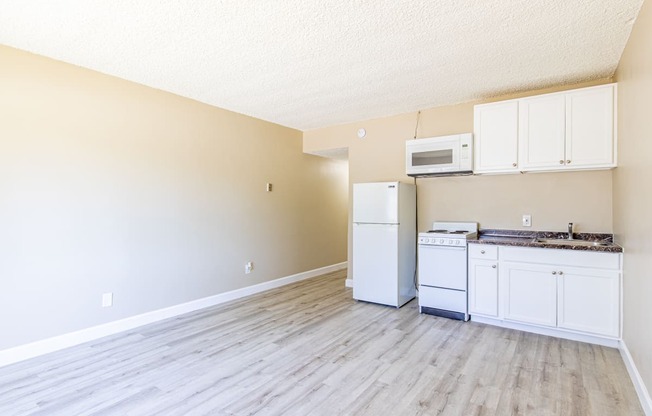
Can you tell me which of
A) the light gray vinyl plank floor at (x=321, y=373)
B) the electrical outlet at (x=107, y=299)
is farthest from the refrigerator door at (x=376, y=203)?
the electrical outlet at (x=107, y=299)

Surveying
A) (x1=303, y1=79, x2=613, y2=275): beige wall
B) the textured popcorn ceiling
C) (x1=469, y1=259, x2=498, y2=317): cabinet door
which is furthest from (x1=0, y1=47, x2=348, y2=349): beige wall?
(x1=469, y1=259, x2=498, y2=317): cabinet door

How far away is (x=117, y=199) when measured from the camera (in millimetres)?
3195

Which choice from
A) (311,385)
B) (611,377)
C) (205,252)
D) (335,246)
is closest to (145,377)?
(311,385)

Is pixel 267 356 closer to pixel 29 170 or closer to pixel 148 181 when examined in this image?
pixel 148 181

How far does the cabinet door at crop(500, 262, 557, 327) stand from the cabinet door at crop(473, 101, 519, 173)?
1.01 metres

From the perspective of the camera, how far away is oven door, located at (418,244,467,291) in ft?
11.3

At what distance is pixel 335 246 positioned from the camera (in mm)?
6145

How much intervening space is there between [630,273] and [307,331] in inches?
103

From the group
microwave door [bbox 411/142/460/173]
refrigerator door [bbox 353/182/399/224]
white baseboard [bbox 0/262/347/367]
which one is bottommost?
white baseboard [bbox 0/262/347/367]

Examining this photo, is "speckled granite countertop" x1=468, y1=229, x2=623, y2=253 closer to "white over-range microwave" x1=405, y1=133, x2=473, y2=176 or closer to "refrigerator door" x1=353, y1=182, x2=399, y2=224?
"white over-range microwave" x1=405, y1=133, x2=473, y2=176

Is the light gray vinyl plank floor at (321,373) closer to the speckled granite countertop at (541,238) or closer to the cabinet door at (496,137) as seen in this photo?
the speckled granite countertop at (541,238)

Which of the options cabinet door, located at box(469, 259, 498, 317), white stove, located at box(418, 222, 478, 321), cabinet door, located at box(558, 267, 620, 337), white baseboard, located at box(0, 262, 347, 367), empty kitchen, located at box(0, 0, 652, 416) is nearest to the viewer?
empty kitchen, located at box(0, 0, 652, 416)

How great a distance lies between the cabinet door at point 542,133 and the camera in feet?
10.1

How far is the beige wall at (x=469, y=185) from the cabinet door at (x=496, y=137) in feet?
1.18
